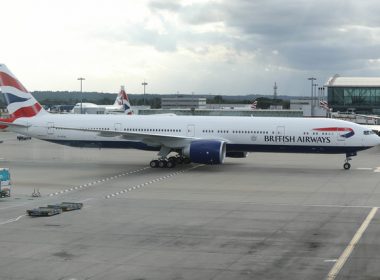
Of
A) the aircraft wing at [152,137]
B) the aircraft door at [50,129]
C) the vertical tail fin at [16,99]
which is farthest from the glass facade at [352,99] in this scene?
the aircraft door at [50,129]

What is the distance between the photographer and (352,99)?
11162 centimetres

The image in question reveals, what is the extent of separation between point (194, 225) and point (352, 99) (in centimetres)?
9746

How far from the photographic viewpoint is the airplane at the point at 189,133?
36312mm

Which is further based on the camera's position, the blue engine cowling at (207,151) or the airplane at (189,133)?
the airplane at (189,133)

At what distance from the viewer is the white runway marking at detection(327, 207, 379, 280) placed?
14.2 m

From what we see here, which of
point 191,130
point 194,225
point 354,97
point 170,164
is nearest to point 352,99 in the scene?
point 354,97

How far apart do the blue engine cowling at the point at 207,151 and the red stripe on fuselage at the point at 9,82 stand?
14.1 metres

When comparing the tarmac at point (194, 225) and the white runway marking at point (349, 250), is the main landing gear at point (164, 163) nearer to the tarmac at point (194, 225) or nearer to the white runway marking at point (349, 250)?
the tarmac at point (194, 225)

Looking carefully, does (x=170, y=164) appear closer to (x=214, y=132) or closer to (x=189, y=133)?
(x=189, y=133)

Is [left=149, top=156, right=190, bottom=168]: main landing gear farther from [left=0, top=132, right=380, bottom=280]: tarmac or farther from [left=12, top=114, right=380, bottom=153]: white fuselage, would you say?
[left=0, top=132, right=380, bottom=280]: tarmac

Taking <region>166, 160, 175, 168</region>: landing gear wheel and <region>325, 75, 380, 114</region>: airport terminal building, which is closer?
<region>166, 160, 175, 168</region>: landing gear wheel

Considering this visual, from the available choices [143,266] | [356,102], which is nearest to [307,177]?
[143,266]

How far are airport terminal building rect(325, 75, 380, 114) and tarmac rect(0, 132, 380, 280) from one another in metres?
77.2

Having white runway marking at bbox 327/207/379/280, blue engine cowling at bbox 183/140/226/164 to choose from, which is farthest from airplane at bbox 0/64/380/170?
white runway marking at bbox 327/207/379/280
